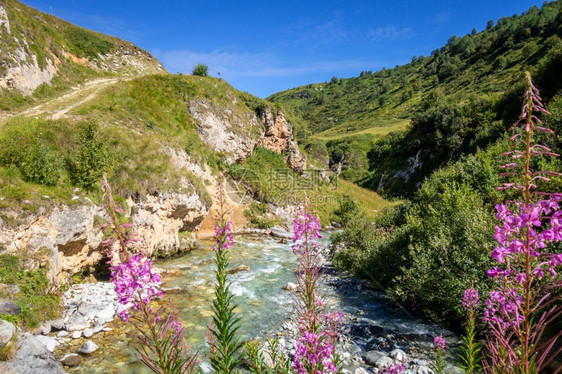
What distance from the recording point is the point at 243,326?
11.3m

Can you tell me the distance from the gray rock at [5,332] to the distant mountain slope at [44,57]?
20181 millimetres

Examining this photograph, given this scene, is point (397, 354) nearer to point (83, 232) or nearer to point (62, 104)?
point (83, 232)

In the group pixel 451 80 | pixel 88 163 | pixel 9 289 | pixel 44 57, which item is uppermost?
pixel 451 80

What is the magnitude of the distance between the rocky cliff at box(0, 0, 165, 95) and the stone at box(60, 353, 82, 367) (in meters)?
23.6

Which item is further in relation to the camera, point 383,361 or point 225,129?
point 225,129

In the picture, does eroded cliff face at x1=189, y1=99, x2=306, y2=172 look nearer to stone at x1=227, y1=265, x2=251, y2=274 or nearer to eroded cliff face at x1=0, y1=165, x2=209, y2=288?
eroded cliff face at x1=0, y1=165, x2=209, y2=288

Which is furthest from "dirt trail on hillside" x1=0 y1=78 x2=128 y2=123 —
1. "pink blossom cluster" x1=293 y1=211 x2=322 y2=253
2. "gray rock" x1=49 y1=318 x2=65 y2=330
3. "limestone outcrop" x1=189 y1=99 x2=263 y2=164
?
"pink blossom cluster" x1=293 y1=211 x2=322 y2=253

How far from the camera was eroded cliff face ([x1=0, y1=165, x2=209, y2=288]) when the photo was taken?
1049 centimetres

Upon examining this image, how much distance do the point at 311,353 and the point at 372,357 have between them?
7.10m

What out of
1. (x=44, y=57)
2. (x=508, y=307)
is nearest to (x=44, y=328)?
(x=508, y=307)

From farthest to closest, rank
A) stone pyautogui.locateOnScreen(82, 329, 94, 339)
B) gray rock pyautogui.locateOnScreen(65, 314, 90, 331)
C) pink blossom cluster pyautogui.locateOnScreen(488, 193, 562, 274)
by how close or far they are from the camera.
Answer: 1. gray rock pyautogui.locateOnScreen(65, 314, 90, 331)
2. stone pyautogui.locateOnScreen(82, 329, 94, 339)
3. pink blossom cluster pyautogui.locateOnScreen(488, 193, 562, 274)

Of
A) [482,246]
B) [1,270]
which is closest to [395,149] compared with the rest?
[482,246]

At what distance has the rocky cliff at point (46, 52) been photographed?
22.8 meters

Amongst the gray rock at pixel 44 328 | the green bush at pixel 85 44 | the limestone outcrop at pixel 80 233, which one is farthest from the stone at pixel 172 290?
the green bush at pixel 85 44
